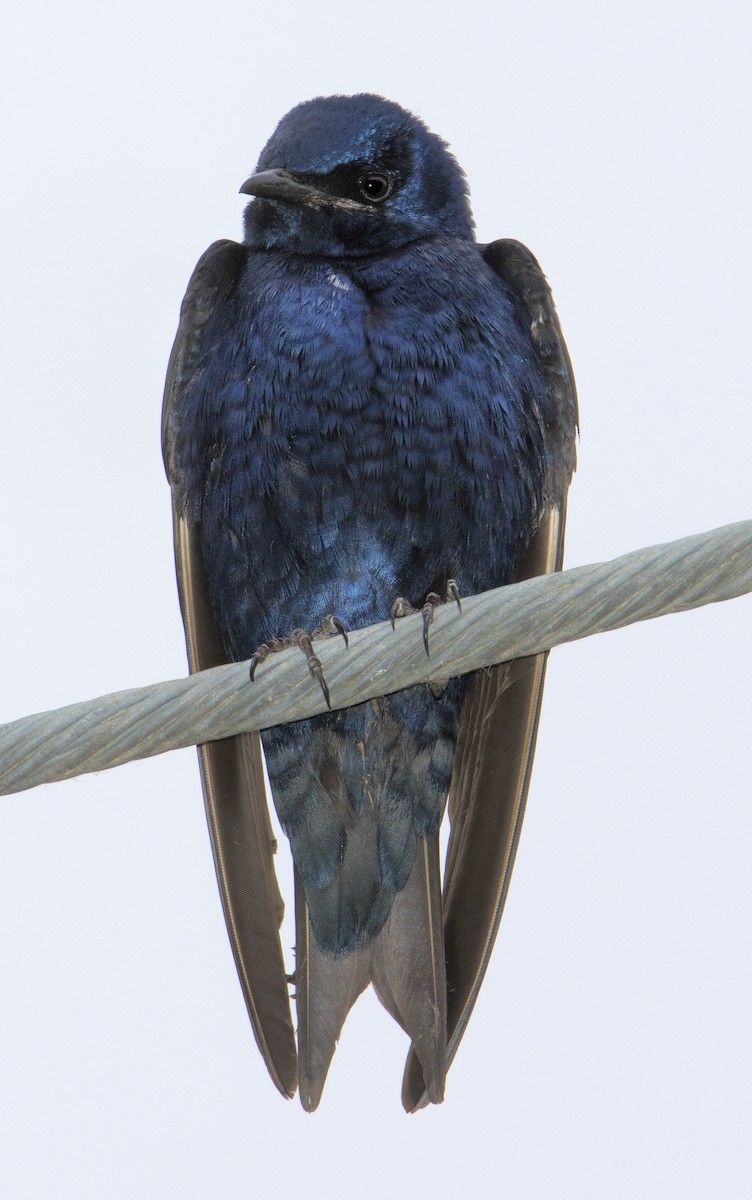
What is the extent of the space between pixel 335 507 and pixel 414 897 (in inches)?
45.7

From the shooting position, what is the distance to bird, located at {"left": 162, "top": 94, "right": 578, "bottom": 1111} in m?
4.96

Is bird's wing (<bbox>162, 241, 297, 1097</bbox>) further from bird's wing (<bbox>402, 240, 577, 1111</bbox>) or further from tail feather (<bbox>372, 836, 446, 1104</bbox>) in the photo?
bird's wing (<bbox>402, 240, 577, 1111</bbox>)

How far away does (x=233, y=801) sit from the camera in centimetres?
518

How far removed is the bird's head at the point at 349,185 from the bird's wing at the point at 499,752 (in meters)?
0.29

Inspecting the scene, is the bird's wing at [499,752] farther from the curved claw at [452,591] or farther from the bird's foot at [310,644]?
the bird's foot at [310,644]

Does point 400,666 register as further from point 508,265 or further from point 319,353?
point 508,265

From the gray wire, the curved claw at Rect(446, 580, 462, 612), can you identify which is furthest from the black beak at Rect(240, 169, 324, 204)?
the gray wire

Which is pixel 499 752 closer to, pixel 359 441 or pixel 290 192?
pixel 359 441

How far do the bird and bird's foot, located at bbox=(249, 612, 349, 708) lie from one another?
0.03 m

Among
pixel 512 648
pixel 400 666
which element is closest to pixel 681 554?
pixel 512 648

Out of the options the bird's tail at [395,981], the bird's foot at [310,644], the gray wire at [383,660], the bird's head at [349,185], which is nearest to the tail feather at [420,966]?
the bird's tail at [395,981]

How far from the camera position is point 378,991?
201 inches

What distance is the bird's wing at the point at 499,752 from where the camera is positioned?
504cm

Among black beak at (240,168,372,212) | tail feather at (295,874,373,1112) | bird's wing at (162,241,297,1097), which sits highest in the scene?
black beak at (240,168,372,212)
